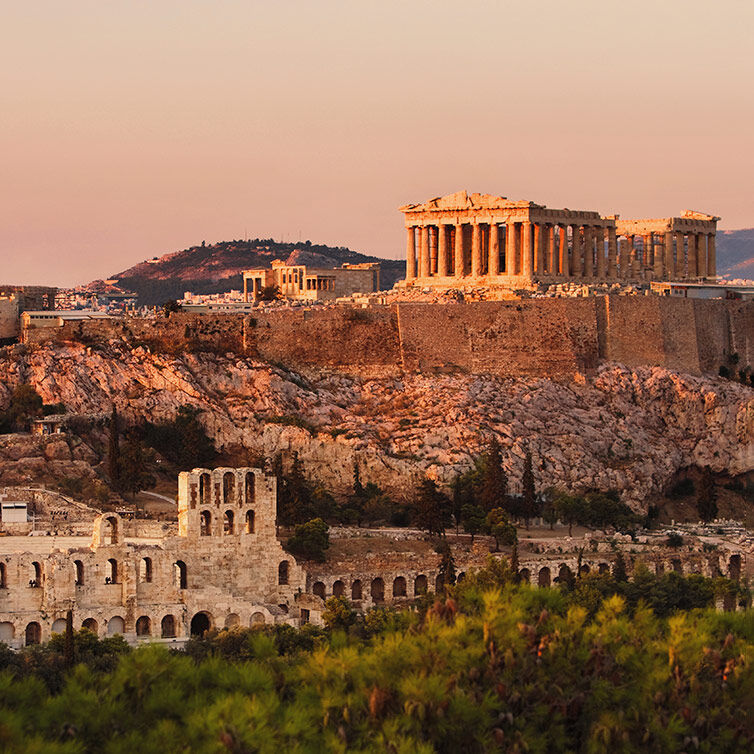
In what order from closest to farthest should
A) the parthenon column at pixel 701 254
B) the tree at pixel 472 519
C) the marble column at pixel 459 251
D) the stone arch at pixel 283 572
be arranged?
1. the stone arch at pixel 283 572
2. the tree at pixel 472 519
3. the marble column at pixel 459 251
4. the parthenon column at pixel 701 254

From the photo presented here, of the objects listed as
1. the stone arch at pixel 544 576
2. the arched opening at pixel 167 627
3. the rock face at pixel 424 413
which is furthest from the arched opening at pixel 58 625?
the stone arch at pixel 544 576

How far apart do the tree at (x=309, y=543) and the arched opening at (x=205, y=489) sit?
4875 millimetres

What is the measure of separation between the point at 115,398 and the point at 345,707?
38.1 meters

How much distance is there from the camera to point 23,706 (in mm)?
43625

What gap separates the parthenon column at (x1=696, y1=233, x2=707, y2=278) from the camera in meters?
109

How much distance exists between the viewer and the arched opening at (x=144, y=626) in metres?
60.5

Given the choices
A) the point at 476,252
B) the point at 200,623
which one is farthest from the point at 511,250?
the point at 200,623

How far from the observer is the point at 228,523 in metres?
63.7

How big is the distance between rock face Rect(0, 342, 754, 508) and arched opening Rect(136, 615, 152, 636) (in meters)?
14.6

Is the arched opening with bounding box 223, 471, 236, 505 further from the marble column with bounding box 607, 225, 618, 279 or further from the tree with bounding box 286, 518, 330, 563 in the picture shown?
the marble column with bounding box 607, 225, 618, 279

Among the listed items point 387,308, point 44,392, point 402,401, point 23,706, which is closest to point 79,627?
point 23,706

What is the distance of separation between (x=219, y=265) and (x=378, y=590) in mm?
115354

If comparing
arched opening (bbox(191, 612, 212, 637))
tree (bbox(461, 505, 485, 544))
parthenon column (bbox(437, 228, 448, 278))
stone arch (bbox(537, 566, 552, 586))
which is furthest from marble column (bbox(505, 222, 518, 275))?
arched opening (bbox(191, 612, 212, 637))

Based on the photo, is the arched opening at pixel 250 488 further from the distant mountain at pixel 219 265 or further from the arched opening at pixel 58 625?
the distant mountain at pixel 219 265
